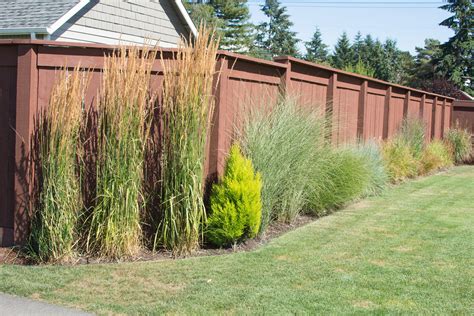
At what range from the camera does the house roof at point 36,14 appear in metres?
12.4

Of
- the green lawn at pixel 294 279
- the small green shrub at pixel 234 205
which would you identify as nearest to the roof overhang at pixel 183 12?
the small green shrub at pixel 234 205

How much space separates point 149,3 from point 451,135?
12.7m

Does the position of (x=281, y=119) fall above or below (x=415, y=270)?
above

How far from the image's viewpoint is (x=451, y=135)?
893 inches

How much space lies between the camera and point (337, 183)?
9.98 m

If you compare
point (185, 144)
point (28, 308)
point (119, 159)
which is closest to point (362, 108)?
point (185, 144)

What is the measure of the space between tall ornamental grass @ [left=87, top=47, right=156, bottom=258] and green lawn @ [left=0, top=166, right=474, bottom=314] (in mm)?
404

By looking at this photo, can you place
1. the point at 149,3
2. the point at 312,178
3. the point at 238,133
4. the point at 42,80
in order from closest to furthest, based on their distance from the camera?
1. the point at 42,80
2. the point at 238,133
3. the point at 312,178
4. the point at 149,3

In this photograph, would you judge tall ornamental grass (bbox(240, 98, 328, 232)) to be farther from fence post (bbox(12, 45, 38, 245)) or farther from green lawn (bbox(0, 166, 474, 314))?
fence post (bbox(12, 45, 38, 245))

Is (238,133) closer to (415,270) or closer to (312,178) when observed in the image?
(312,178)

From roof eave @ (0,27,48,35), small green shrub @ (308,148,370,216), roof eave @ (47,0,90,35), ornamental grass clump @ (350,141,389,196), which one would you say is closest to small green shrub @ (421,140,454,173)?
ornamental grass clump @ (350,141,389,196)

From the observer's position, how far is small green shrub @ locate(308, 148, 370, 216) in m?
9.60

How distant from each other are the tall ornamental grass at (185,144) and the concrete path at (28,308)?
6.26 feet

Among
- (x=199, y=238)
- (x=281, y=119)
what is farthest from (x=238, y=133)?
(x=199, y=238)
